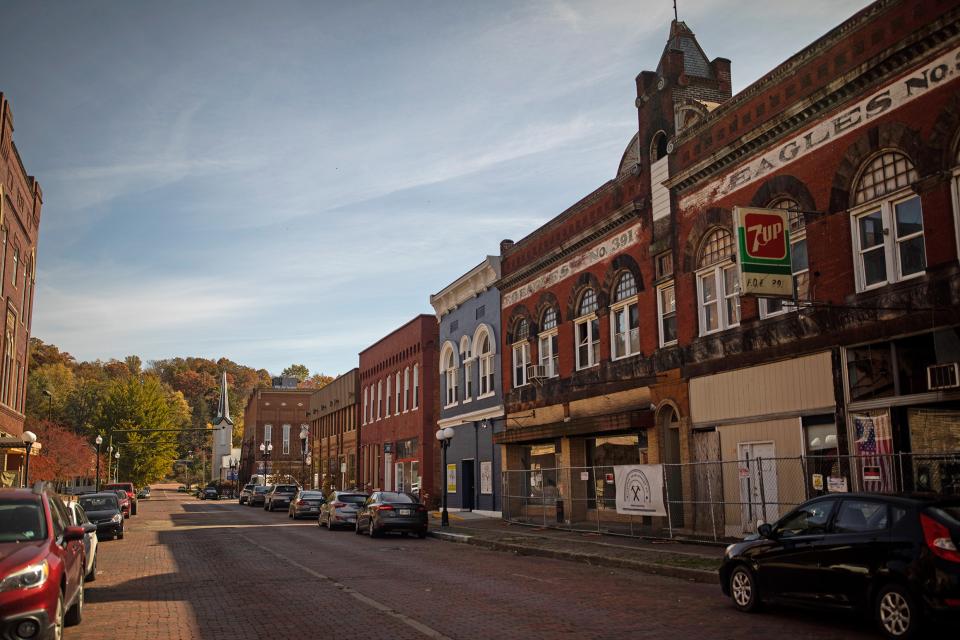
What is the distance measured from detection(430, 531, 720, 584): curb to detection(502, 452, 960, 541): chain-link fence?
284 cm

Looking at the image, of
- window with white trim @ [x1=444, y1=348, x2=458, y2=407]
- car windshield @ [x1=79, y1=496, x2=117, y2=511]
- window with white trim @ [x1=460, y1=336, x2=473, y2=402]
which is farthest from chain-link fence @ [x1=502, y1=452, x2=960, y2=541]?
car windshield @ [x1=79, y1=496, x2=117, y2=511]

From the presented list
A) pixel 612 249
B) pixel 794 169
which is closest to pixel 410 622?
pixel 794 169

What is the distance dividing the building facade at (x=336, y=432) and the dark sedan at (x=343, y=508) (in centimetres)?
2449

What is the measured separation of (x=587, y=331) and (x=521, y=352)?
5.42 m

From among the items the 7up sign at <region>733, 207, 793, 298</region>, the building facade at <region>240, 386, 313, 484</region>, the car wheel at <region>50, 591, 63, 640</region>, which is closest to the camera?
the car wheel at <region>50, 591, 63, 640</region>

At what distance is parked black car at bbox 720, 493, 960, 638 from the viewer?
333 inches

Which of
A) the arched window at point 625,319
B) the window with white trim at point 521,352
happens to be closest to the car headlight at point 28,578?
the arched window at point 625,319

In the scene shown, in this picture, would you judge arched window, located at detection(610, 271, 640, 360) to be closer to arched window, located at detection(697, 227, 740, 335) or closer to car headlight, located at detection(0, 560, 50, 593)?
arched window, located at detection(697, 227, 740, 335)

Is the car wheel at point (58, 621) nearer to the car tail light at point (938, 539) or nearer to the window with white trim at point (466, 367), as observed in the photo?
the car tail light at point (938, 539)

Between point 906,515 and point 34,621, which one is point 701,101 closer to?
point 906,515

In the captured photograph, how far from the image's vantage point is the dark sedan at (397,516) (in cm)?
2600

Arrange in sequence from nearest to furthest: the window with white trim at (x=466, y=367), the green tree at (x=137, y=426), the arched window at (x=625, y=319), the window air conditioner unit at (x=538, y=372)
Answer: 1. the arched window at (x=625, y=319)
2. the window air conditioner unit at (x=538, y=372)
3. the window with white trim at (x=466, y=367)
4. the green tree at (x=137, y=426)

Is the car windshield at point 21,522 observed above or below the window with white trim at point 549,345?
below

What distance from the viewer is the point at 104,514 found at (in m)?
25.3
